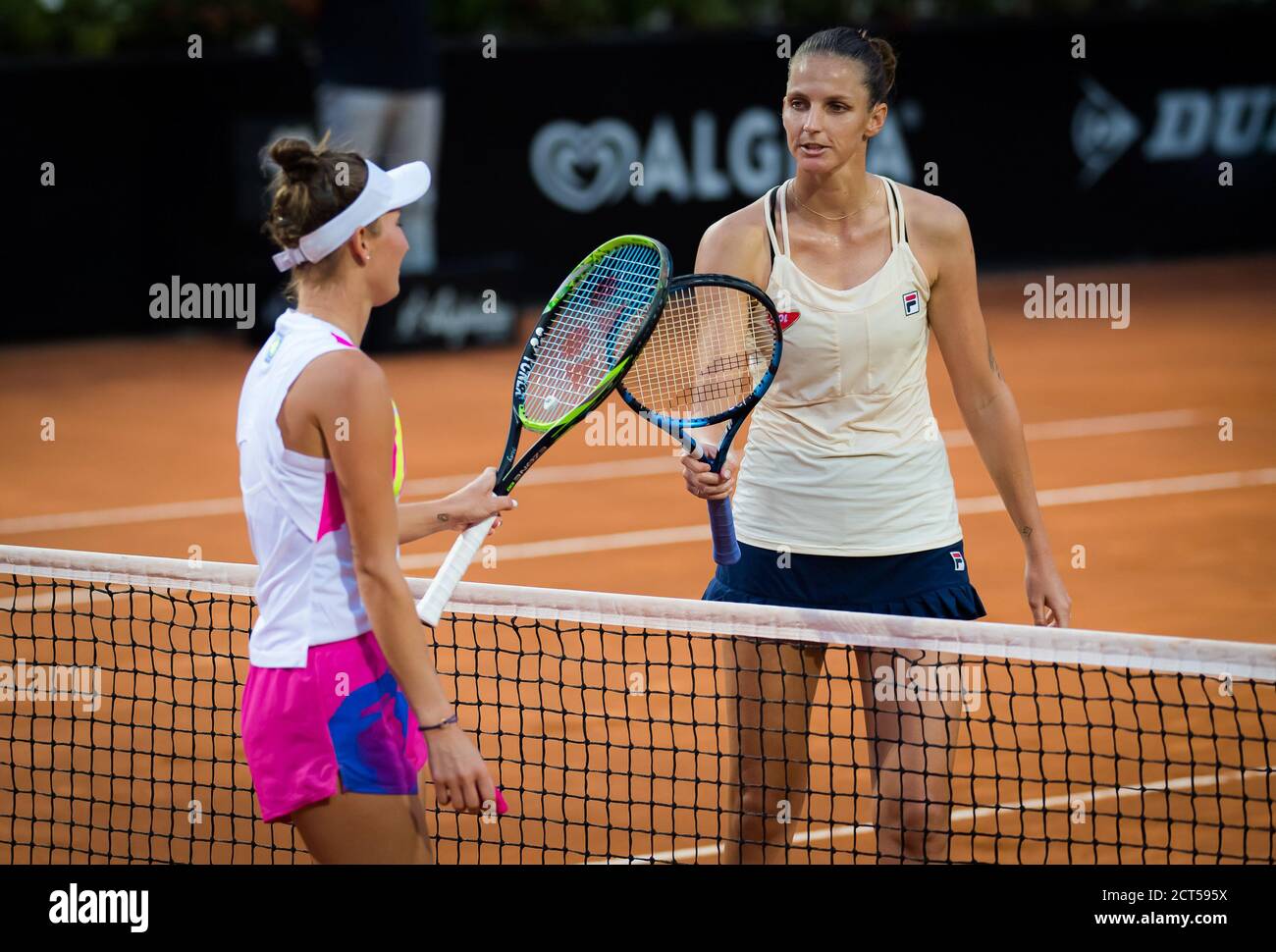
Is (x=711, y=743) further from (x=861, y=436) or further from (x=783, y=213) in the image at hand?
(x=783, y=213)

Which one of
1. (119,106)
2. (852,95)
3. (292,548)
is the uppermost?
(119,106)

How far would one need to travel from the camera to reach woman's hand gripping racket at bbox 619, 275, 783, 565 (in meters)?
3.96

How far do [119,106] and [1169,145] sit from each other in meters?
8.96

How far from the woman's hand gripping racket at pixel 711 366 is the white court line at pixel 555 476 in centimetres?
510

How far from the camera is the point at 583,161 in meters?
14.6

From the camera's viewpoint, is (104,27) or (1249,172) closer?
(104,27)

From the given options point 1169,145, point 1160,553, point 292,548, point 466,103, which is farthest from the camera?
point 1169,145

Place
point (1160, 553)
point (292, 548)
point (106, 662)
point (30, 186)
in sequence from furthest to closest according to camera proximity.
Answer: point (30, 186) < point (1160, 553) < point (106, 662) < point (292, 548)

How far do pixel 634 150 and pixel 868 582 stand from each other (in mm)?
10906

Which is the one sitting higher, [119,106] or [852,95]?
[119,106]
